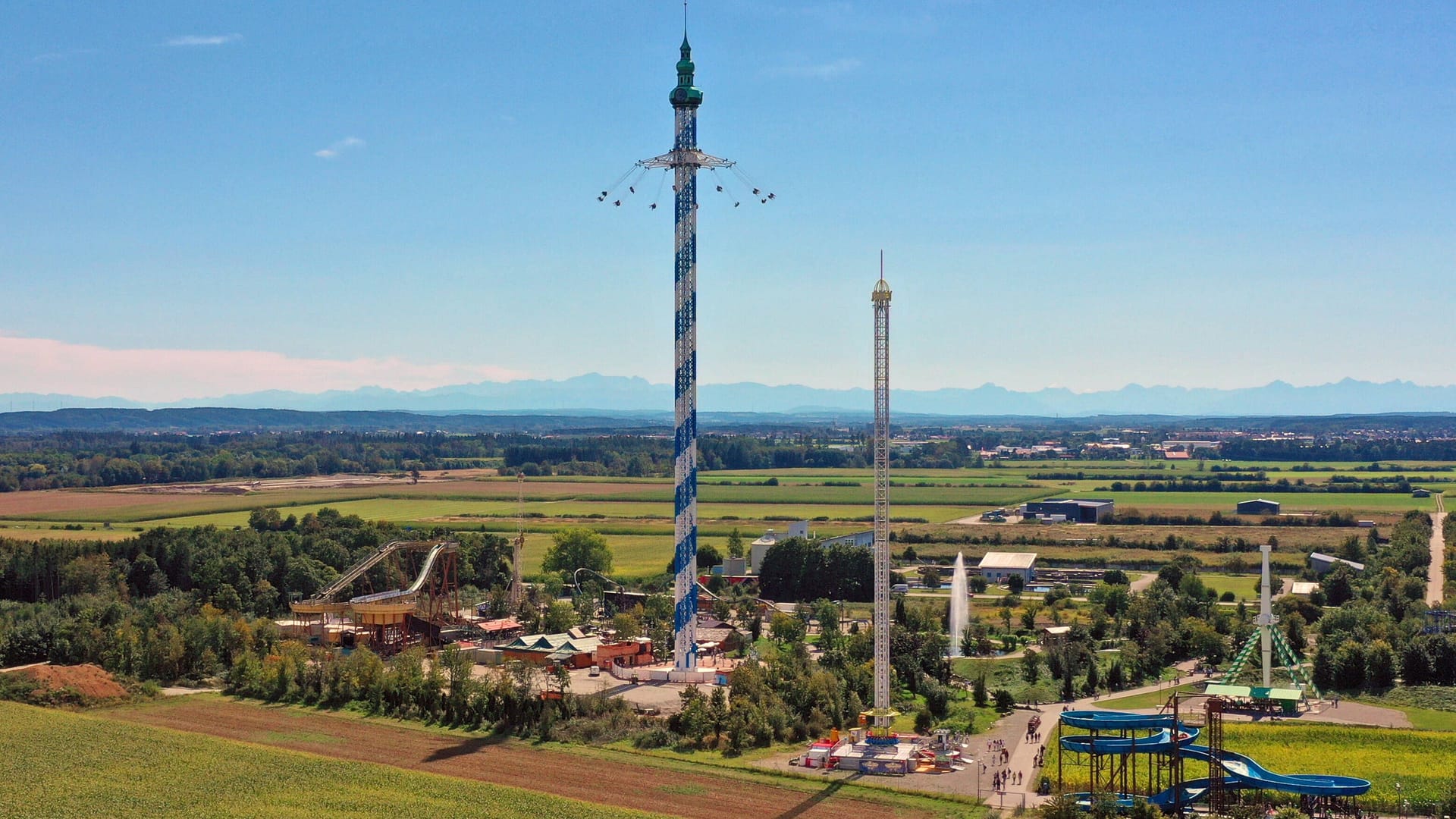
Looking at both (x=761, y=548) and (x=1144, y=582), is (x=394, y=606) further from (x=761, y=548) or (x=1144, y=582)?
(x=1144, y=582)

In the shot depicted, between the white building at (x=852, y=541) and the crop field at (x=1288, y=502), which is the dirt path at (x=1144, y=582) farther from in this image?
the crop field at (x=1288, y=502)

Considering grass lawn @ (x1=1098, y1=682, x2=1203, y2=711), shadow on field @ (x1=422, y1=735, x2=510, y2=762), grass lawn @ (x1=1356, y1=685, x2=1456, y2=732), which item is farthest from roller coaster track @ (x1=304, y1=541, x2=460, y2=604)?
grass lawn @ (x1=1356, y1=685, x2=1456, y2=732)

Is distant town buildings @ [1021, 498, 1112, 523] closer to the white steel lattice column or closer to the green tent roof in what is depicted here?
the green tent roof

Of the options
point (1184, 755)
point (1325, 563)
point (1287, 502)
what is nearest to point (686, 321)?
point (1184, 755)

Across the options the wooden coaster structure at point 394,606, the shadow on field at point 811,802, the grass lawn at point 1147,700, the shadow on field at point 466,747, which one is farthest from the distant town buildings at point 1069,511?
the shadow on field at point 811,802

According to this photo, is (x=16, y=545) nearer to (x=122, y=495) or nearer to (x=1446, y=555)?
(x=122, y=495)

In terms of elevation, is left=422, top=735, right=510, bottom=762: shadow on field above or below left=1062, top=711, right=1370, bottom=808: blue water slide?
below

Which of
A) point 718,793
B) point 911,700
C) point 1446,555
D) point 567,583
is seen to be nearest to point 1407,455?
point 1446,555
